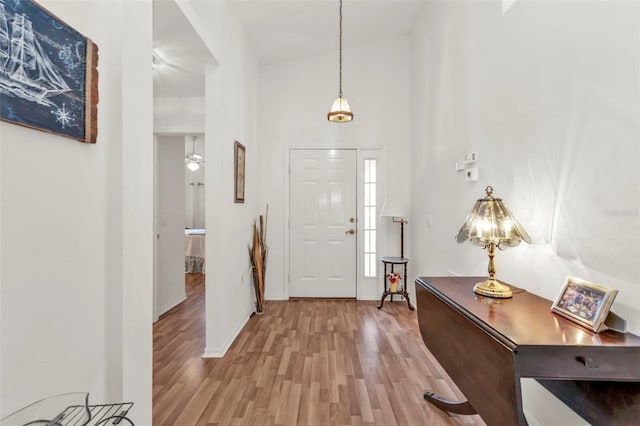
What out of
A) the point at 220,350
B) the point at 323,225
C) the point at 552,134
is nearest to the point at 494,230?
the point at 552,134

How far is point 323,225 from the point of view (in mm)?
4207

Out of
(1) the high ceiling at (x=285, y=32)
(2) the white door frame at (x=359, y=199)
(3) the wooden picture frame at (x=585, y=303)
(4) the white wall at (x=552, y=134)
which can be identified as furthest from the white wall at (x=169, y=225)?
(3) the wooden picture frame at (x=585, y=303)

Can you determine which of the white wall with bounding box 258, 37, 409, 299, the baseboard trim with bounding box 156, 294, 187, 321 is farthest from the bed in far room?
the white wall with bounding box 258, 37, 409, 299

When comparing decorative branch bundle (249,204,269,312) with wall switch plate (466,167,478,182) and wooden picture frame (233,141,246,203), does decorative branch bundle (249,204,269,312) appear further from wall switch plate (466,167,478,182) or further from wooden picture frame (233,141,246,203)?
wall switch plate (466,167,478,182)

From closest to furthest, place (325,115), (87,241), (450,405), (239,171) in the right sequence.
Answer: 1. (87,241)
2. (450,405)
3. (239,171)
4. (325,115)

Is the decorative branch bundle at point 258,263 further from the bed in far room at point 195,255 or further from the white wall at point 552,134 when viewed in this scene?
the bed in far room at point 195,255

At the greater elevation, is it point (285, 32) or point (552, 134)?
point (285, 32)

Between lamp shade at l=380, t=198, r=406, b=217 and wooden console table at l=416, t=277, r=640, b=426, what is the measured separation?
7.20 ft

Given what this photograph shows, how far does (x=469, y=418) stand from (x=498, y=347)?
3.47ft

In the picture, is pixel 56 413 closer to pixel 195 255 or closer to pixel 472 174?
pixel 472 174

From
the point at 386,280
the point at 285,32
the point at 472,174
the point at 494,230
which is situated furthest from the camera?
the point at 386,280

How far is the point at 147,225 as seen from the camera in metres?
1.49

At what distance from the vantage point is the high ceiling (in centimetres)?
247

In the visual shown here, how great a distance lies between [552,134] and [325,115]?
2941 mm
